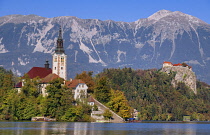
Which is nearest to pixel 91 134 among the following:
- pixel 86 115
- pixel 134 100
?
pixel 86 115

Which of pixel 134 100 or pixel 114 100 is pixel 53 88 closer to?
pixel 114 100

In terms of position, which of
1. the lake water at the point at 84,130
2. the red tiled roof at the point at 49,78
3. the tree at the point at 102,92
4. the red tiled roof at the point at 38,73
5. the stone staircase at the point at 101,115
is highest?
the red tiled roof at the point at 38,73

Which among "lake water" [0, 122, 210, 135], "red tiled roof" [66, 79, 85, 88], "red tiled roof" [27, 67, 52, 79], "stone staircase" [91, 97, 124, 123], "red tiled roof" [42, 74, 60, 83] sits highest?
"red tiled roof" [27, 67, 52, 79]

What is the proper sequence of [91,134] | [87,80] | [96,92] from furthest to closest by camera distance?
[87,80] < [96,92] < [91,134]

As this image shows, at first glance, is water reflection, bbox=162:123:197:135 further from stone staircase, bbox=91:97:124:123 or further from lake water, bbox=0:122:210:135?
stone staircase, bbox=91:97:124:123

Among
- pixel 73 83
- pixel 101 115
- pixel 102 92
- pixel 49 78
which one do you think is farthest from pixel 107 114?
pixel 49 78

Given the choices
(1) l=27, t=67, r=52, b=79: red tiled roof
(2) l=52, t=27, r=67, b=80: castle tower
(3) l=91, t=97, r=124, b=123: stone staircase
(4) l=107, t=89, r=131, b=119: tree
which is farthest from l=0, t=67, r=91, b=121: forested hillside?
(2) l=52, t=27, r=67, b=80: castle tower

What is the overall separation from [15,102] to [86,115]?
19.1 meters

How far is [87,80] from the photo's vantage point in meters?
154

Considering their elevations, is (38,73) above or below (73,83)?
above

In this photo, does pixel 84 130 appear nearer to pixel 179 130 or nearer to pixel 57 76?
Result: pixel 179 130

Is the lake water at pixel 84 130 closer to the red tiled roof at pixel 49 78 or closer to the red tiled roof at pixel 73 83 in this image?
the red tiled roof at pixel 73 83

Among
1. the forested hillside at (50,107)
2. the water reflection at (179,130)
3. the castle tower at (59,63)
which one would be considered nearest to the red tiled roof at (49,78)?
the forested hillside at (50,107)

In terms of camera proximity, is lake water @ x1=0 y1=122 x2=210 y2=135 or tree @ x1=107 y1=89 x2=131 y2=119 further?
tree @ x1=107 y1=89 x2=131 y2=119
